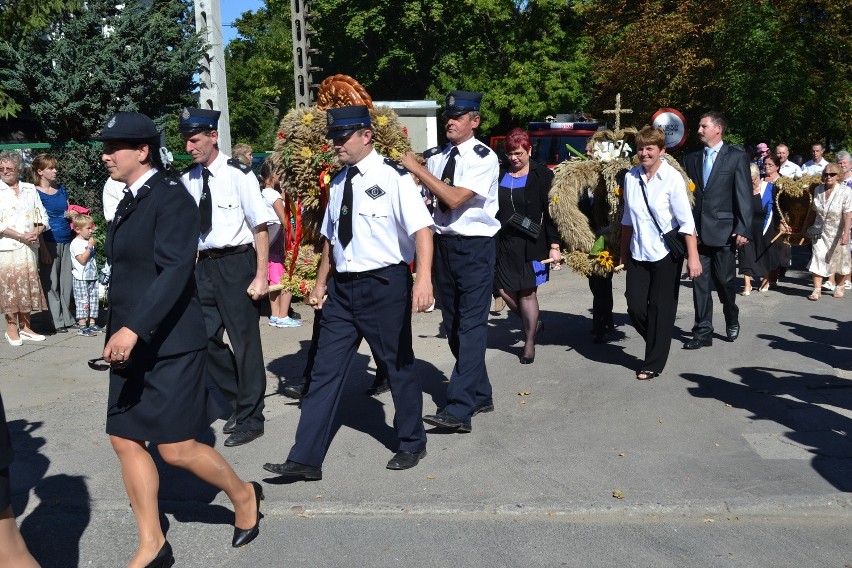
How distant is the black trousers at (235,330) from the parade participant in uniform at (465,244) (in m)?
1.16

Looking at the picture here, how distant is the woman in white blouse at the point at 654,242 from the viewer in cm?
764

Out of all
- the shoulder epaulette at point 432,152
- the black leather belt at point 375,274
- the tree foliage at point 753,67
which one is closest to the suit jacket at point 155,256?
the black leather belt at point 375,274

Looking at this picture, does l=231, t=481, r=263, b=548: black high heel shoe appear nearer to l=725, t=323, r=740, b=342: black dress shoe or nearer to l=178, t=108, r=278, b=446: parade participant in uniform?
l=178, t=108, r=278, b=446: parade participant in uniform

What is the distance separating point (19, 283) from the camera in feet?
31.4

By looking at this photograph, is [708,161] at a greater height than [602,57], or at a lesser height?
lesser

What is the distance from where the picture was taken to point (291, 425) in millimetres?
6691

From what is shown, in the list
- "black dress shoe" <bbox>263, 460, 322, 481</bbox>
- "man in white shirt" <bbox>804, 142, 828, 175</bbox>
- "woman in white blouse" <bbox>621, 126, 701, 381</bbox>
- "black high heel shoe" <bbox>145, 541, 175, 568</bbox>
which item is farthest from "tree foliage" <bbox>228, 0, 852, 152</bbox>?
"black high heel shoe" <bbox>145, 541, 175, 568</bbox>

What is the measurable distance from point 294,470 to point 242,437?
104 cm

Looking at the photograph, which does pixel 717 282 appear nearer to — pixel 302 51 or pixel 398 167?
pixel 398 167

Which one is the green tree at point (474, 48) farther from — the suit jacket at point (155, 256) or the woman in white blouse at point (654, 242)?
the suit jacket at point (155, 256)

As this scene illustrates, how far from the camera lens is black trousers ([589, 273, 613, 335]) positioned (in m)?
9.07

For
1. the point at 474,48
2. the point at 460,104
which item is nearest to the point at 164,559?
the point at 460,104

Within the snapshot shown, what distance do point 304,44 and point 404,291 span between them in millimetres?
12329

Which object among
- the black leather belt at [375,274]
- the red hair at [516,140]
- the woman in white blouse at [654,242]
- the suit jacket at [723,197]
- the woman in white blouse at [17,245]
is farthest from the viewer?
the woman in white blouse at [17,245]
